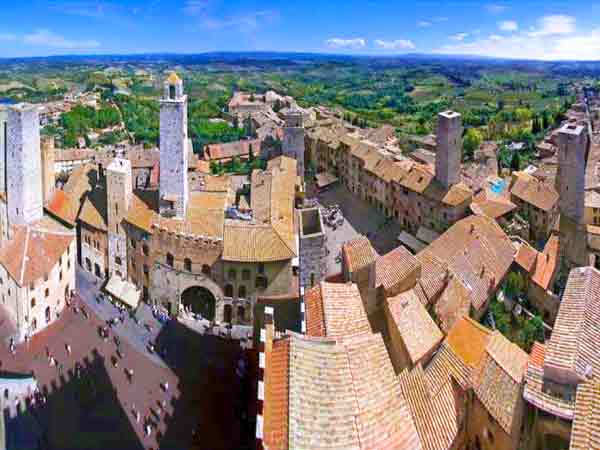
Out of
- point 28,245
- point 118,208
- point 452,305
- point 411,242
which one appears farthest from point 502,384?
point 28,245

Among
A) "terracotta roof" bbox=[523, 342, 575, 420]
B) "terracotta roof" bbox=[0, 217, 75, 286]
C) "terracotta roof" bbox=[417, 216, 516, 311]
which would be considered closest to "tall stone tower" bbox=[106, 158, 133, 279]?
"terracotta roof" bbox=[0, 217, 75, 286]

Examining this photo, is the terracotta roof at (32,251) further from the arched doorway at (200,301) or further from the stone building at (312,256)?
the stone building at (312,256)

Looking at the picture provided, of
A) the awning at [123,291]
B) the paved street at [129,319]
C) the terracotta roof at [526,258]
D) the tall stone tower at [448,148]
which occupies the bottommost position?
the paved street at [129,319]

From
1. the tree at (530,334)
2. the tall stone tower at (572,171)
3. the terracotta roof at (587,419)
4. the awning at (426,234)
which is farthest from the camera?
the awning at (426,234)

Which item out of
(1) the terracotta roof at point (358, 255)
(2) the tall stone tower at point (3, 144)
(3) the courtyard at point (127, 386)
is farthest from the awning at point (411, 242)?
(2) the tall stone tower at point (3, 144)

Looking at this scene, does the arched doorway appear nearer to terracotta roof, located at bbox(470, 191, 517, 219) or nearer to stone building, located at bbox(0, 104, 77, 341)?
stone building, located at bbox(0, 104, 77, 341)

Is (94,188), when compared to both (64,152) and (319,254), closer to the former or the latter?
(319,254)

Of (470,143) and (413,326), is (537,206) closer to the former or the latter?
(413,326)
